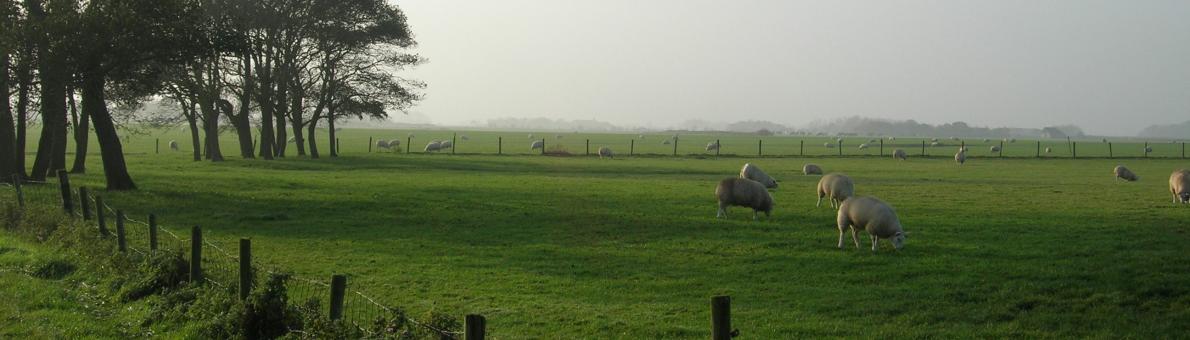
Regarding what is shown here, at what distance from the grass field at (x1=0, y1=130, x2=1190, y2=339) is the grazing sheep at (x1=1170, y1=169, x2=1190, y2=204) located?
16.6 inches

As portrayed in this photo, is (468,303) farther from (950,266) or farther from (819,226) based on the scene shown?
(819,226)

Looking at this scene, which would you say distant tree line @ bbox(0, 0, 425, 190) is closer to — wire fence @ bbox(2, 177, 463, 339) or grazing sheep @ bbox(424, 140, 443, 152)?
wire fence @ bbox(2, 177, 463, 339)

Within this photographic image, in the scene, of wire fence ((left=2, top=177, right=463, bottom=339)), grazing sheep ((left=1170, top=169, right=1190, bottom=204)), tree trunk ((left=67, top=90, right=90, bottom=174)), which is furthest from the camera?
tree trunk ((left=67, top=90, right=90, bottom=174))

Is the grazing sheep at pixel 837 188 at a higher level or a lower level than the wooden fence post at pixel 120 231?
higher

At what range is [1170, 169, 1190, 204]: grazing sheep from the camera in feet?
84.7

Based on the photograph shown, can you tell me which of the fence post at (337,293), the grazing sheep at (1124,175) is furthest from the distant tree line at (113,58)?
the grazing sheep at (1124,175)

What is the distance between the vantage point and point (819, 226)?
811 inches

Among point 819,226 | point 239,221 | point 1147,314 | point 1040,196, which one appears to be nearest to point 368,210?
point 239,221

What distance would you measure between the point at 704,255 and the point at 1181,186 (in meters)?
17.2

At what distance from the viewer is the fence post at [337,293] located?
28.0 ft

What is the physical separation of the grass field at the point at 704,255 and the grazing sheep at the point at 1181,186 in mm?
422

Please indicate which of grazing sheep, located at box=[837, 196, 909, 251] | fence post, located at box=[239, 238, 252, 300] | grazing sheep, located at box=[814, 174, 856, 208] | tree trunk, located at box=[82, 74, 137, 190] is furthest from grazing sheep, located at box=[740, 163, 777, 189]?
fence post, located at box=[239, 238, 252, 300]

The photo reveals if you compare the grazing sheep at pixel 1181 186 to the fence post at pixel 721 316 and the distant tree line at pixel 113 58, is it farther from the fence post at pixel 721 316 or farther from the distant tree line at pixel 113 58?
the distant tree line at pixel 113 58

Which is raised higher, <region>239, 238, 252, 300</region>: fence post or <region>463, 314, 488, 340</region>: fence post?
<region>463, 314, 488, 340</region>: fence post
